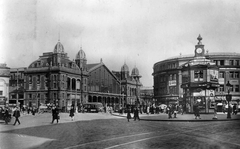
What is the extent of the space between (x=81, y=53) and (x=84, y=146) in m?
88.2

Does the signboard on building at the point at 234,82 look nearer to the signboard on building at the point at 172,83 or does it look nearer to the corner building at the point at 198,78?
the corner building at the point at 198,78

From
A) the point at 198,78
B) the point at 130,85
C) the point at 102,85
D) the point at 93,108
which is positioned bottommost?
the point at 93,108

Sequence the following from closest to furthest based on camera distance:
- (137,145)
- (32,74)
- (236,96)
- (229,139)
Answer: (137,145)
(229,139)
(236,96)
(32,74)

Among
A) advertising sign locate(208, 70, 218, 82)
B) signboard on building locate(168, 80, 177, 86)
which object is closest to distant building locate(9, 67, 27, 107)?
signboard on building locate(168, 80, 177, 86)

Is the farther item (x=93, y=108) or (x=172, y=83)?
(x=172, y=83)

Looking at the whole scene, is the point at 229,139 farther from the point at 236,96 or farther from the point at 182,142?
the point at 236,96

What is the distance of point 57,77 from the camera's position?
82312mm

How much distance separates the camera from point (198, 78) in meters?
37.6

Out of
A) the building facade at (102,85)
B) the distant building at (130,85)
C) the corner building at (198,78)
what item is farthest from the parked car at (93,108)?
the distant building at (130,85)

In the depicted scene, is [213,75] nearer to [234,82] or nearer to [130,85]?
[234,82]

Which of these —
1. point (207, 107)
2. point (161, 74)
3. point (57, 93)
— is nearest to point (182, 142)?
point (207, 107)

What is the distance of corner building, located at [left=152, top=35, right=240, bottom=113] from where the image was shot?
37125mm

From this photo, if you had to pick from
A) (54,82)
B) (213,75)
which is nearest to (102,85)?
(54,82)

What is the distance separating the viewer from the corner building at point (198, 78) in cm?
3712
